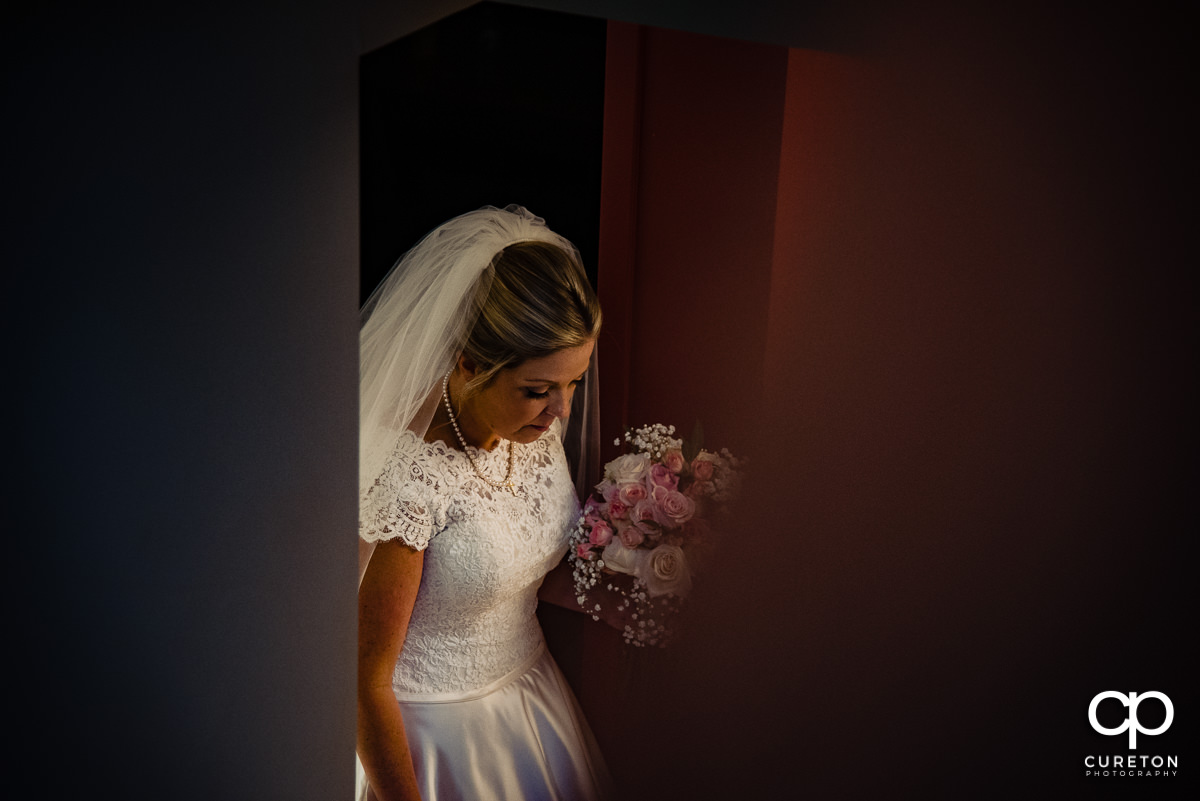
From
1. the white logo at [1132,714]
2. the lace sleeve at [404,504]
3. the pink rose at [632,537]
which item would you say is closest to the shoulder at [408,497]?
the lace sleeve at [404,504]

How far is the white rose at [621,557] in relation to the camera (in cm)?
151

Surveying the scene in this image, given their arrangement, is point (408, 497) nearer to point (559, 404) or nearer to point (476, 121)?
point (559, 404)

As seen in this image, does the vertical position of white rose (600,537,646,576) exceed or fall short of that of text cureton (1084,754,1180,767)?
it exceeds it

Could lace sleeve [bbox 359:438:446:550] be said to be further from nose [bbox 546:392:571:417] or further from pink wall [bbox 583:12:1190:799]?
pink wall [bbox 583:12:1190:799]

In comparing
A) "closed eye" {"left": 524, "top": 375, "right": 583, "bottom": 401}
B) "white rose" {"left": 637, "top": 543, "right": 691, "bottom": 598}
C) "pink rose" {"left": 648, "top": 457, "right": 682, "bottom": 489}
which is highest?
"closed eye" {"left": 524, "top": 375, "right": 583, "bottom": 401}

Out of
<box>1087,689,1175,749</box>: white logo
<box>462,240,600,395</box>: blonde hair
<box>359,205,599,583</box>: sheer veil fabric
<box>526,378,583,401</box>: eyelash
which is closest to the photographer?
<box>359,205,599,583</box>: sheer veil fabric

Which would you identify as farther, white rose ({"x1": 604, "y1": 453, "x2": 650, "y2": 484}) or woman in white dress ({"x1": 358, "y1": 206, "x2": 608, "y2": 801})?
white rose ({"x1": 604, "y1": 453, "x2": 650, "y2": 484})

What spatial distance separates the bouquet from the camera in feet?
4.84

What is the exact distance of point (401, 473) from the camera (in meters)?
1.43

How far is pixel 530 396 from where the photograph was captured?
149cm

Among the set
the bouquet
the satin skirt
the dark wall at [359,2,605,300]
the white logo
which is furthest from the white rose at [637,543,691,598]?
the white logo

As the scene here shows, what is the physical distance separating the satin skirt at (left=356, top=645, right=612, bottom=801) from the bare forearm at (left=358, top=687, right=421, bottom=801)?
120 millimetres

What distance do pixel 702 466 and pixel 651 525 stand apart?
0.44 feet

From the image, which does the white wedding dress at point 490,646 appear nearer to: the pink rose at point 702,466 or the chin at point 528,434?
the chin at point 528,434
